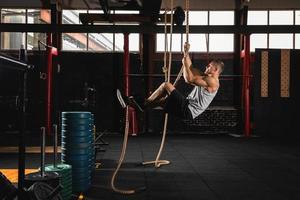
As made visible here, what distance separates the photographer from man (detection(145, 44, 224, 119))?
4324 millimetres

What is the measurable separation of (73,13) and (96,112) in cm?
338

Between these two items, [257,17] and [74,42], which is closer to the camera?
[257,17]

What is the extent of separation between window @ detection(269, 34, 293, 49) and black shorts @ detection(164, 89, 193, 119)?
792 cm

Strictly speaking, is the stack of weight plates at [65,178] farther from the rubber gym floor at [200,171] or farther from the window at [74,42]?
the window at [74,42]

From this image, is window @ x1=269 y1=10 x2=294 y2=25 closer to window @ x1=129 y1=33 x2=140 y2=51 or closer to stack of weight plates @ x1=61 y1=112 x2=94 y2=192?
window @ x1=129 y1=33 x2=140 y2=51

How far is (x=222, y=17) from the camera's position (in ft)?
38.2

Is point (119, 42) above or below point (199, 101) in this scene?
above

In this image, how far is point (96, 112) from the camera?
436 inches

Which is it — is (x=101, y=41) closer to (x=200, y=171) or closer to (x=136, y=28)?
(x=136, y=28)

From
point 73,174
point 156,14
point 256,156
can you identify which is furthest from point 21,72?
point 156,14

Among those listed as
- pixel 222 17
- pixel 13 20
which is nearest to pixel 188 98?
pixel 222 17

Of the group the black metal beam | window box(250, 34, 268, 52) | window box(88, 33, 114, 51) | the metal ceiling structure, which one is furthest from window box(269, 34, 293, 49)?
the black metal beam

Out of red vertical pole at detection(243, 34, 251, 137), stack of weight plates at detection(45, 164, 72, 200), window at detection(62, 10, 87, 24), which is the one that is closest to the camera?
stack of weight plates at detection(45, 164, 72, 200)

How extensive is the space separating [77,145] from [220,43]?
27.1ft
